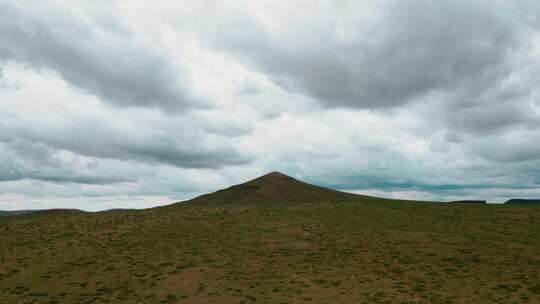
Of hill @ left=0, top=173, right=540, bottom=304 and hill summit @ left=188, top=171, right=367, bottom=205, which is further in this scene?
hill summit @ left=188, top=171, right=367, bottom=205

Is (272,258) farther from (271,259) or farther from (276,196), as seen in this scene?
(276,196)

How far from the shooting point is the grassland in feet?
115

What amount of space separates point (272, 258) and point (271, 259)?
Result: 46 cm

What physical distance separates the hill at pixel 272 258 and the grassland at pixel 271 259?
15cm

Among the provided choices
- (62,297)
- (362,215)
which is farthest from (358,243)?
(62,297)

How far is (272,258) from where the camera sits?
47.8 m

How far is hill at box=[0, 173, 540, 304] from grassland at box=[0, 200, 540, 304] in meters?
0.15

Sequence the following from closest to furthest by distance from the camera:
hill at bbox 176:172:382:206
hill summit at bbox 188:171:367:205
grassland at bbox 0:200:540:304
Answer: grassland at bbox 0:200:540:304, hill summit at bbox 188:171:367:205, hill at bbox 176:172:382:206

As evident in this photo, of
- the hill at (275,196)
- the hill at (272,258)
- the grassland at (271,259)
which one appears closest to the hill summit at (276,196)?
the hill at (275,196)

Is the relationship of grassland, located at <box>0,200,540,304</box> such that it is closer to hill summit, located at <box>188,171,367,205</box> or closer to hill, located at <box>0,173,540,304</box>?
hill, located at <box>0,173,540,304</box>

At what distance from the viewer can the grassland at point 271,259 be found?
35156 millimetres

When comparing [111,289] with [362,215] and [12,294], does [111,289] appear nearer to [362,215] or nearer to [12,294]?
[12,294]

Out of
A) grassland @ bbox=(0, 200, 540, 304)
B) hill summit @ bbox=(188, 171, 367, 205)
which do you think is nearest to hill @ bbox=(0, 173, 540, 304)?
grassland @ bbox=(0, 200, 540, 304)

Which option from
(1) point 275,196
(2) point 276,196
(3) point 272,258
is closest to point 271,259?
(3) point 272,258
